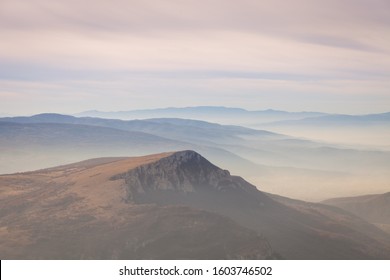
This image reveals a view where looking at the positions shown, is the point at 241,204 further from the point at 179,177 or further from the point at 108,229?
the point at 108,229

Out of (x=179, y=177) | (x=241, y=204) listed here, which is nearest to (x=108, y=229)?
(x=179, y=177)

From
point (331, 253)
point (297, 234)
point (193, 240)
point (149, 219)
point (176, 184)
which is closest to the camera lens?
point (193, 240)

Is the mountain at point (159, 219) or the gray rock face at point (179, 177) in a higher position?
the gray rock face at point (179, 177)

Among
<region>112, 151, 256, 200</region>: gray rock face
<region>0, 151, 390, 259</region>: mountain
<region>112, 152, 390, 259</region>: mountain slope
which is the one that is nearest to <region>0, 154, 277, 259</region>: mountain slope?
<region>0, 151, 390, 259</region>: mountain

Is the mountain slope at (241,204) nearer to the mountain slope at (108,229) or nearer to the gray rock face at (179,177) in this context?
the gray rock face at (179,177)

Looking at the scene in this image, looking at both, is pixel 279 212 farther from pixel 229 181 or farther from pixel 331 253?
pixel 331 253

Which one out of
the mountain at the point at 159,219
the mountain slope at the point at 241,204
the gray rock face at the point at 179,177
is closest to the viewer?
the mountain at the point at 159,219

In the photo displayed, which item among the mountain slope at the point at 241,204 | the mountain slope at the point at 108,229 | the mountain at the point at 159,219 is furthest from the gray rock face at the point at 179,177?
the mountain slope at the point at 108,229

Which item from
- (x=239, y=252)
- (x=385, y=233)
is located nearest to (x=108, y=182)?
(x=239, y=252)

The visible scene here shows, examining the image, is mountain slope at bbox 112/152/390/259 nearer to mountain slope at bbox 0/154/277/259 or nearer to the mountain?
the mountain
